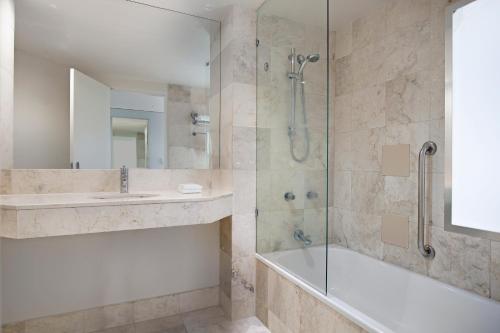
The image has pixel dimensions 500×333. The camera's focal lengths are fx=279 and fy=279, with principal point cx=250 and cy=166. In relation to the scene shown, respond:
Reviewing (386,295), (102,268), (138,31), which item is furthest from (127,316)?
(138,31)

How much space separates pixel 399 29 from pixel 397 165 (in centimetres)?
94

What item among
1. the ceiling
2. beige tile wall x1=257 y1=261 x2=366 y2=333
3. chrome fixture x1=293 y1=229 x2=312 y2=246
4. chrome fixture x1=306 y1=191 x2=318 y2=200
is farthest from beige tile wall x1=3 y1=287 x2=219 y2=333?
the ceiling

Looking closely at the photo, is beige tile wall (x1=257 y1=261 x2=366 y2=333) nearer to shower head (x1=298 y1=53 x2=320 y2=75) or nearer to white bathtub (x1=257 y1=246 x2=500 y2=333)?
white bathtub (x1=257 y1=246 x2=500 y2=333)

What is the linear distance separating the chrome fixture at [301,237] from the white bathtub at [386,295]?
46 mm

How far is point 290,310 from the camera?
1636 mm

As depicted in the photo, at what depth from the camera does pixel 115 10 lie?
1.92 m

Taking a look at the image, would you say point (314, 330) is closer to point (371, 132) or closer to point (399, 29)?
point (371, 132)

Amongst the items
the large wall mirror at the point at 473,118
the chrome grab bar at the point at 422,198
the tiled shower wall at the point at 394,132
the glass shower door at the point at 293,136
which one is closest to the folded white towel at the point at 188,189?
the glass shower door at the point at 293,136

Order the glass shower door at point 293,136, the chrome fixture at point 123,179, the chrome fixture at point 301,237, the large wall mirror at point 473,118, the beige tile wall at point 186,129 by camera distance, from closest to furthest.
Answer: the large wall mirror at point 473,118
the glass shower door at point 293,136
the chrome fixture at point 301,237
the chrome fixture at point 123,179
the beige tile wall at point 186,129

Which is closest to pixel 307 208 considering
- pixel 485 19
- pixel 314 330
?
pixel 314 330

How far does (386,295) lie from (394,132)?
1108 millimetres

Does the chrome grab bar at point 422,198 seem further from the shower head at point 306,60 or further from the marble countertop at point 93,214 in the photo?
the marble countertop at point 93,214

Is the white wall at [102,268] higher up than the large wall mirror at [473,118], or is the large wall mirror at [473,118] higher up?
the large wall mirror at [473,118]

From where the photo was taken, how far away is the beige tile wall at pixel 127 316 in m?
1.80
